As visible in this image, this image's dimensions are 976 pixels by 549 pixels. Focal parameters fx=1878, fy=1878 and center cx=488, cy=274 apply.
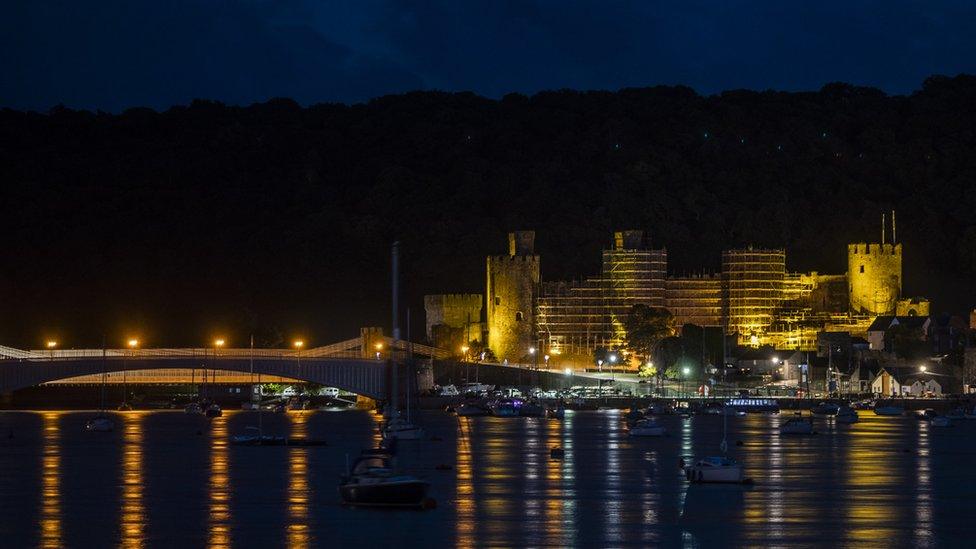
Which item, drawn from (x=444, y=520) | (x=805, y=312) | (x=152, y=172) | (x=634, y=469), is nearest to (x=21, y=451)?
(x=634, y=469)

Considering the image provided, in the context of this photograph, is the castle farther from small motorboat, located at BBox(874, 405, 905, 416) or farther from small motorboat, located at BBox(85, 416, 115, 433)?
small motorboat, located at BBox(85, 416, 115, 433)

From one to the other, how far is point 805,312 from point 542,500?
8005cm

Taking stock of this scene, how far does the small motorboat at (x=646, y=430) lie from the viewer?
73.1 metres

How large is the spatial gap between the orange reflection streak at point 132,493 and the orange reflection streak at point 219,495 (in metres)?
1.45

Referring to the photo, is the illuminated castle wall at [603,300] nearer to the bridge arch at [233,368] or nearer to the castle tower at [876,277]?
the castle tower at [876,277]

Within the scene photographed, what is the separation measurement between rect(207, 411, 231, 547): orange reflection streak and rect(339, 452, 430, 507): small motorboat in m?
→ 2.83

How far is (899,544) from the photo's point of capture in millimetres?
37250

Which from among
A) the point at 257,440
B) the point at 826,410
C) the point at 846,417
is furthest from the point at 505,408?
the point at 257,440

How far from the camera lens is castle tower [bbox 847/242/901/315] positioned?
402 feet

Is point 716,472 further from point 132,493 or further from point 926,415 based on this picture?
point 926,415

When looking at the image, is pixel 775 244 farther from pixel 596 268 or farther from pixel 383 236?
pixel 383 236

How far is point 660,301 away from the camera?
123500 mm

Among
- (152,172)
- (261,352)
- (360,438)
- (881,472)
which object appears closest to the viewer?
(881,472)

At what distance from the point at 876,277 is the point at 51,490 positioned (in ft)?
274
